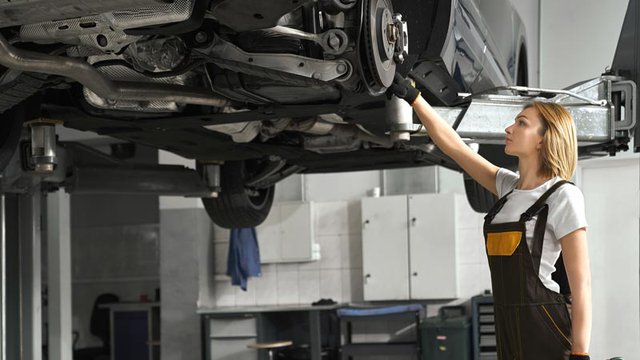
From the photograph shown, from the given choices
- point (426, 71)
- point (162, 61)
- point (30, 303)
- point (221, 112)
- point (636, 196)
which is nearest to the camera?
point (162, 61)

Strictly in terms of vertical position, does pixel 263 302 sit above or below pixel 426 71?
below

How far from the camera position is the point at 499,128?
3225 mm

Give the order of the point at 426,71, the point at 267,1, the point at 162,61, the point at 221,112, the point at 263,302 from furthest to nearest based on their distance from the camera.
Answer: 1. the point at 263,302
2. the point at 221,112
3. the point at 426,71
4. the point at 162,61
5. the point at 267,1

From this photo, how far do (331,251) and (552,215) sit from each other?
22.5ft

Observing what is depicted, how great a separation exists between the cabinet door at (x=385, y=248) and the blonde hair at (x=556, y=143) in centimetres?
620

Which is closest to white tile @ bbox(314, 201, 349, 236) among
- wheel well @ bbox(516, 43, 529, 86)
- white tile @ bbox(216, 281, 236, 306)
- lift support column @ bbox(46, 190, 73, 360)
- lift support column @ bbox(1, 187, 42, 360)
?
white tile @ bbox(216, 281, 236, 306)

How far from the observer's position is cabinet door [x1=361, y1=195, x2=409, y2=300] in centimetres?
841

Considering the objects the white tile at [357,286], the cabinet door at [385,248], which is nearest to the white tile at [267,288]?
the white tile at [357,286]

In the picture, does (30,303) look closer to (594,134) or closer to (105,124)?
(105,124)

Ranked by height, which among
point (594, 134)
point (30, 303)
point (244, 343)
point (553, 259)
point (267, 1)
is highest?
point (267, 1)

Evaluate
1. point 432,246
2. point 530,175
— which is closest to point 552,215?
point 530,175

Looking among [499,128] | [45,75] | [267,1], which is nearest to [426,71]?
[499,128]

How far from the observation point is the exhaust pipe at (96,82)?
7.86 feet

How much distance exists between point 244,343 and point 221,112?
17.5 ft
